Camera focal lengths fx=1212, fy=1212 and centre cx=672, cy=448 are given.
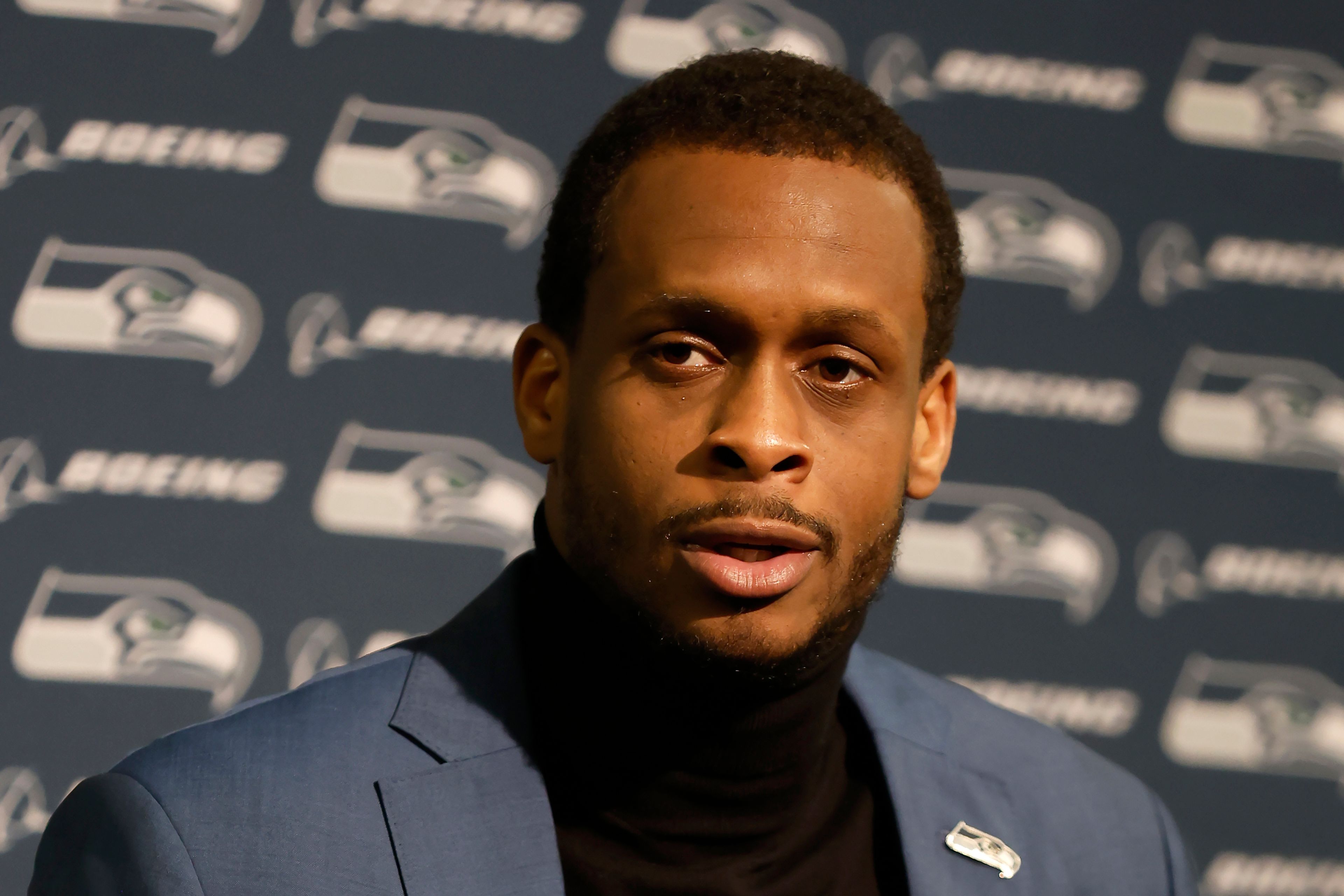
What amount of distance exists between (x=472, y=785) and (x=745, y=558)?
13.9 inches

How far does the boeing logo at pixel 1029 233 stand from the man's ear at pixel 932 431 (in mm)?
1068

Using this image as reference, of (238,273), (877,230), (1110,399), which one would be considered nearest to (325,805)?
(877,230)

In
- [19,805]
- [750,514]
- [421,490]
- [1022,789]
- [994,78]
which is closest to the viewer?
[750,514]

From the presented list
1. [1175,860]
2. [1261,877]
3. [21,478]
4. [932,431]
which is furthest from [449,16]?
[1261,877]

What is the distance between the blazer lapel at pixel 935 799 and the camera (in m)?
1.33

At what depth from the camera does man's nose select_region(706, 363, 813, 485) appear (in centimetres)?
108

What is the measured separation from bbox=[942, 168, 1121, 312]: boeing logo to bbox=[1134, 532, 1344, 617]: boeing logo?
513mm

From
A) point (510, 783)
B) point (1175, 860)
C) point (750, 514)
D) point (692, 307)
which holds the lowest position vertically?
point (1175, 860)

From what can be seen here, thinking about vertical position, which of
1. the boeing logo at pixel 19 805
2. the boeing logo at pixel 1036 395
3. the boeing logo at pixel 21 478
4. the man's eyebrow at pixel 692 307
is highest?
the man's eyebrow at pixel 692 307

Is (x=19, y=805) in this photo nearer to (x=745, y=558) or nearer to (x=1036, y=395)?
(x=745, y=558)

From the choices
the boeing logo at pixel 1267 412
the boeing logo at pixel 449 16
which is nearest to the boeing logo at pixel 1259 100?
the boeing logo at pixel 1267 412

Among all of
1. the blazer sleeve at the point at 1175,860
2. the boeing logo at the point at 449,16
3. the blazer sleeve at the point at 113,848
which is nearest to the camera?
the blazer sleeve at the point at 113,848

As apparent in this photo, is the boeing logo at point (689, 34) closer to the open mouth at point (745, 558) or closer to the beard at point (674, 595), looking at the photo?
the beard at point (674, 595)

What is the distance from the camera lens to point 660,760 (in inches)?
48.0
